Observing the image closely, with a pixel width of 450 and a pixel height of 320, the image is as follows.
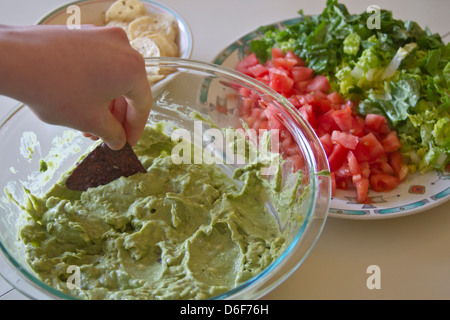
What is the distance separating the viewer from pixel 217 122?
1797 millimetres

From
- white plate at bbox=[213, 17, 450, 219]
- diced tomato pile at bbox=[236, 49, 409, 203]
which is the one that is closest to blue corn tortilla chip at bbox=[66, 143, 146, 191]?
diced tomato pile at bbox=[236, 49, 409, 203]

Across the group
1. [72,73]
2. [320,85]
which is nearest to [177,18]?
[320,85]

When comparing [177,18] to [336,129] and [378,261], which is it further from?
[378,261]

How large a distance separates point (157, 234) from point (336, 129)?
85 cm

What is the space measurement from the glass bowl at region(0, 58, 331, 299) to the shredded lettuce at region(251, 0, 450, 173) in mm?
570

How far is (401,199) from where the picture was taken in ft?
5.52

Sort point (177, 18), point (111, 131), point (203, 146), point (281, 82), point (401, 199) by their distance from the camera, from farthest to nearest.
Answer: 1. point (177, 18)
2. point (281, 82)
3. point (203, 146)
4. point (401, 199)
5. point (111, 131)

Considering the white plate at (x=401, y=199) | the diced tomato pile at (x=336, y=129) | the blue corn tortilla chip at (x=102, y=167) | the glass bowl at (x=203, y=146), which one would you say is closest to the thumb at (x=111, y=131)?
the blue corn tortilla chip at (x=102, y=167)

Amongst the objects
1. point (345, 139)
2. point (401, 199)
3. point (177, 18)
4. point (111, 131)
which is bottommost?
point (401, 199)

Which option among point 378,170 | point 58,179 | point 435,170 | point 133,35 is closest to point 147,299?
point 58,179

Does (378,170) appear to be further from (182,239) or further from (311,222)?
(182,239)

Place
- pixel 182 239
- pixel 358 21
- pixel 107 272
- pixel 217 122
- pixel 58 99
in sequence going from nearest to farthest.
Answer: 1. pixel 58 99
2. pixel 107 272
3. pixel 182 239
4. pixel 217 122
5. pixel 358 21

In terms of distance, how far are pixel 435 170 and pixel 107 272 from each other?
1225mm

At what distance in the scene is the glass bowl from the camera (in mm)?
1199
